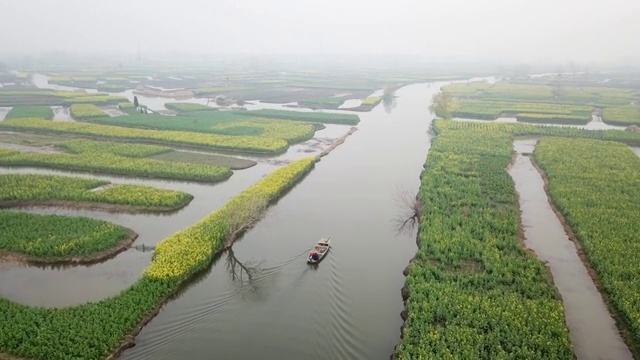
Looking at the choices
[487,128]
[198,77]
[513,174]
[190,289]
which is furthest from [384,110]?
[198,77]

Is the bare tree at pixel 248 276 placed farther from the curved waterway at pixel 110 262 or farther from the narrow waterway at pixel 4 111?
the narrow waterway at pixel 4 111

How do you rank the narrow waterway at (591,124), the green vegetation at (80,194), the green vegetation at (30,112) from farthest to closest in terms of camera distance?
the narrow waterway at (591,124) → the green vegetation at (30,112) → the green vegetation at (80,194)

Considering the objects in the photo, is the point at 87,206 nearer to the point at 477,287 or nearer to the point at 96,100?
the point at 477,287

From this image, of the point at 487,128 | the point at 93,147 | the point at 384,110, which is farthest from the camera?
the point at 384,110

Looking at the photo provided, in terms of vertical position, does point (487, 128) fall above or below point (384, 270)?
above

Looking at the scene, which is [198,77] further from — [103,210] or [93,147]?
[103,210]

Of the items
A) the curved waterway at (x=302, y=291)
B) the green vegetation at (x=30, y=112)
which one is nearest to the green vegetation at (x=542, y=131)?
the curved waterway at (x=302, y=291)

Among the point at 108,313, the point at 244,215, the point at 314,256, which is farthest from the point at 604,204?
the point at 108,313

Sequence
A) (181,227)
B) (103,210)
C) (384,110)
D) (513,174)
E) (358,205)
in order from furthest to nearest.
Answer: (384,110) → (513,174) → (358,205) → (103,210) → (181,227)
